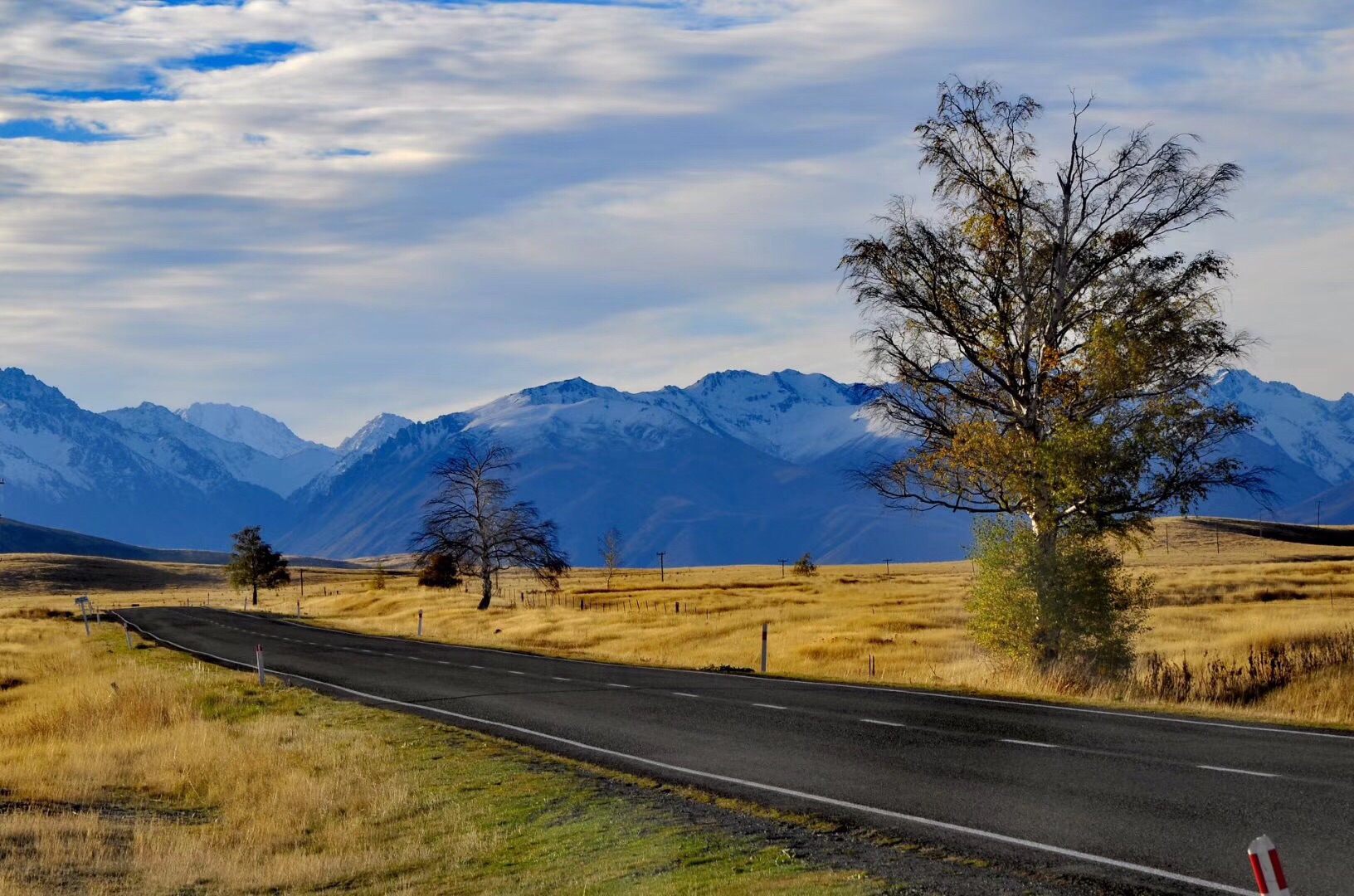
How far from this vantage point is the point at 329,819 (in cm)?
1314

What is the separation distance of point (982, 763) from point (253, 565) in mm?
100435

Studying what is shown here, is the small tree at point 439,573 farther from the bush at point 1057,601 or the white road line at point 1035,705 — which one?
the bush at point 1057,601

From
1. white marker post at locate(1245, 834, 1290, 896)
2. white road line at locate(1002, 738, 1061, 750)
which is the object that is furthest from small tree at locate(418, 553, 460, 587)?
white marker post at locate(1245, 834, 1290, 896)

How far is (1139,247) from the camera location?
23781 millimetres

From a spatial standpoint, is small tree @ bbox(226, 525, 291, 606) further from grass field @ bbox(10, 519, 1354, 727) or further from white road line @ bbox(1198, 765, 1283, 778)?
white road line @ bbox(1198, 765, 1283, 778)

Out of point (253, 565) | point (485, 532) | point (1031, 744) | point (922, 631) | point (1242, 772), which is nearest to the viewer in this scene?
point (1242, 772)

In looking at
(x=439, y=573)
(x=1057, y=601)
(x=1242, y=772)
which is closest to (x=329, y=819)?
(x=1242, y=772)

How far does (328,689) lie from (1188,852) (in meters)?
20.3

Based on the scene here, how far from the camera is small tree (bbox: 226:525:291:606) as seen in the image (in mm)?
105062

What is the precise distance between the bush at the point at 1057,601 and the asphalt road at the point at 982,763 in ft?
9.65

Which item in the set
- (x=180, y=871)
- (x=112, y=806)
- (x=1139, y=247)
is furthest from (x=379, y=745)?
(x=1139, y=247)

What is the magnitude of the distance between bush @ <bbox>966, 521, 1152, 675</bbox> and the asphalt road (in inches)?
116

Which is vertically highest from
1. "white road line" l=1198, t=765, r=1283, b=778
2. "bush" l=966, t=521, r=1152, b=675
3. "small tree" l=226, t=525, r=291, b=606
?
"bush" l=966, t=521, r=1152, b=675

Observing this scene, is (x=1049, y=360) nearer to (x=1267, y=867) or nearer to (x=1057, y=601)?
(x=1057, y=601)
